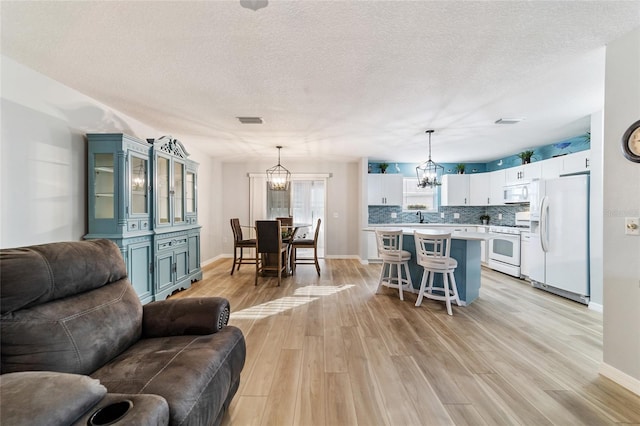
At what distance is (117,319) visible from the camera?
1486 millimetres

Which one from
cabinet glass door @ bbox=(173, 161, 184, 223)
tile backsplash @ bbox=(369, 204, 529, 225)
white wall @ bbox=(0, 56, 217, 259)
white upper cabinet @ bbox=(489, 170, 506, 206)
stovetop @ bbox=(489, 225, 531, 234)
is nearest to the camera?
white wall @ bbox=(0, 56, 217, 259)

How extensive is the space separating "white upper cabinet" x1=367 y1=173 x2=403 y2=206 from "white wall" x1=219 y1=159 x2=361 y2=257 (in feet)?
1.48

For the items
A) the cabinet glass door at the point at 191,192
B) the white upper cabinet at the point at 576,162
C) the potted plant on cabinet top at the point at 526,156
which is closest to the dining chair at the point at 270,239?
the cabinet glass door at the point at 191,192

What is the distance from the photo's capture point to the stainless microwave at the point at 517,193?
5012 mm

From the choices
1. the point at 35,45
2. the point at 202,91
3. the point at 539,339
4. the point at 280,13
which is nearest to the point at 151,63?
the point at 202,91

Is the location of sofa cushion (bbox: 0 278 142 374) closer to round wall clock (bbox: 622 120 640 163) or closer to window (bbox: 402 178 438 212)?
round wall clock (bbox: 622 120 640 163)

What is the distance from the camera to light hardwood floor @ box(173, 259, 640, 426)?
5.48 ft

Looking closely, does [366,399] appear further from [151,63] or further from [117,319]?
[151,63]

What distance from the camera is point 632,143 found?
1.94m

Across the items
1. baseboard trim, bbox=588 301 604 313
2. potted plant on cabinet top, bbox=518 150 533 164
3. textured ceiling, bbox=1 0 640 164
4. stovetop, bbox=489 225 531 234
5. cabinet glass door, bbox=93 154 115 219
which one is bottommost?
baseboard trim, bbox=588 301 604 313

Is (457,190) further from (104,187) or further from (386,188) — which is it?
(104,187)

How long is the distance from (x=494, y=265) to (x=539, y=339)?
3.34m

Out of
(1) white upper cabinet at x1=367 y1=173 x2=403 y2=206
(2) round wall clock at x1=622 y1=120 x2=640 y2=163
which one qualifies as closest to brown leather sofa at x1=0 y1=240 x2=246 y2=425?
(2) round wall clock at x1=622 y1=120 x2=640 y2=163

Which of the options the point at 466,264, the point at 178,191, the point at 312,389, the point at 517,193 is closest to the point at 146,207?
the point at 178,191
